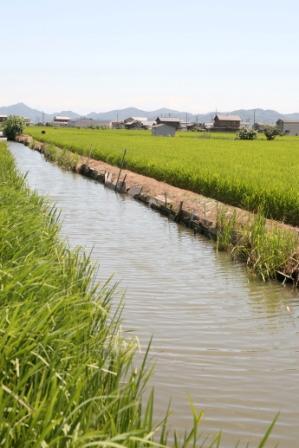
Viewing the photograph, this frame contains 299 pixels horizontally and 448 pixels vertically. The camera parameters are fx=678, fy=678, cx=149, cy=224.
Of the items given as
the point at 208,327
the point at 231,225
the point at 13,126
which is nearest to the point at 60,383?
the point at 208,327

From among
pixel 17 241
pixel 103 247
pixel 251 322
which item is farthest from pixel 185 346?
pixel 103 247

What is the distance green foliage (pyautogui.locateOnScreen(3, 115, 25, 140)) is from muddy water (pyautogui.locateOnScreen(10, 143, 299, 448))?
190 ft

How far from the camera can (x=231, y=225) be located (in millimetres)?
12836

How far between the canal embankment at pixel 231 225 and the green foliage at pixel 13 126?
46.2 meters

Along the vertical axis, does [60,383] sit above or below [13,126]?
below

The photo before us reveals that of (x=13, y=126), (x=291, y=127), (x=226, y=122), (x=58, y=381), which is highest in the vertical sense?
(x=226, y=122)

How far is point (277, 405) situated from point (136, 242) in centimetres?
828

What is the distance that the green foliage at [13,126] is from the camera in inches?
2785

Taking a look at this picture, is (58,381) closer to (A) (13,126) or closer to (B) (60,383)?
(B) (60,383)

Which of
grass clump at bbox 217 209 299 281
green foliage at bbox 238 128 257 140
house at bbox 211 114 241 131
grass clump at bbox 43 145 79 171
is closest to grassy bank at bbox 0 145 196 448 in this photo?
grass clump at bbox 217 209 299 281

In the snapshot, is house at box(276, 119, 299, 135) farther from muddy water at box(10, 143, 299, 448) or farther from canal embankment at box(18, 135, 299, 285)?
muddy water at box(10, 143, 299, 448)

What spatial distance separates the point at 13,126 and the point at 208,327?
216 feet

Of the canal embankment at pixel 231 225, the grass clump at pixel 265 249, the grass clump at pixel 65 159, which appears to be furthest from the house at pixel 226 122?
the grass clump at pixel 265 249

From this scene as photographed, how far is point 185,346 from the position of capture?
6.89 m
